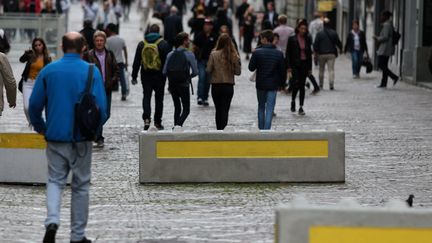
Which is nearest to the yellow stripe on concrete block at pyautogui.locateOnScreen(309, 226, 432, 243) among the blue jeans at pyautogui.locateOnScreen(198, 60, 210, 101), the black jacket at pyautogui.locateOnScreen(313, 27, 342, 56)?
the blue jeans at pyautogui.locateOnScreen(198, 60, 210, 101)

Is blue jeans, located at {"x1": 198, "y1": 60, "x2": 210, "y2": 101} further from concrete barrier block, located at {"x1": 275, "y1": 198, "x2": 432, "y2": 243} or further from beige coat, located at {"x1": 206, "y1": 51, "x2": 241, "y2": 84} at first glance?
concrete barrier block, located at {"x1": 275, "y1": 198, "x2": 432, "y2": 243}

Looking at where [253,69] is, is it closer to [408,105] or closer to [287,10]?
[408,105]

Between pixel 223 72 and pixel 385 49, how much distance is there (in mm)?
13398

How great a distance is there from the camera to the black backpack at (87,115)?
1023 centimetres

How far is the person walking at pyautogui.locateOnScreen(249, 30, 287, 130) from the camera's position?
19.6 metres

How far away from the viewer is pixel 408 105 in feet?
88.5

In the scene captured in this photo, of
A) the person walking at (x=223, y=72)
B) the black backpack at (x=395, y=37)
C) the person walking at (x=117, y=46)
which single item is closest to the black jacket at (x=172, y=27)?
the black backpack at (x=395, y=37)

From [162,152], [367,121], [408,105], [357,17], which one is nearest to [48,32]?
[357,17]

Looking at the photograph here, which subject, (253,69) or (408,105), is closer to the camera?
(253,69)

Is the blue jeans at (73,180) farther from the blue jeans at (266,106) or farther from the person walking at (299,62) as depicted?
the person walking at (299,62)

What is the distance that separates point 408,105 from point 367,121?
3729 mm

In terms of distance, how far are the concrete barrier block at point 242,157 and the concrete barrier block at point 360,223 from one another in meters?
6.90

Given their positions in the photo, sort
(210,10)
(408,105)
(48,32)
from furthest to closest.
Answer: (210,10) < (48,32) < (408,105)

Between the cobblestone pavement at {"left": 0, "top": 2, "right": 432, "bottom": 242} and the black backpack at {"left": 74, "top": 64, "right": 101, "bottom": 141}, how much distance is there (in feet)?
4.29
